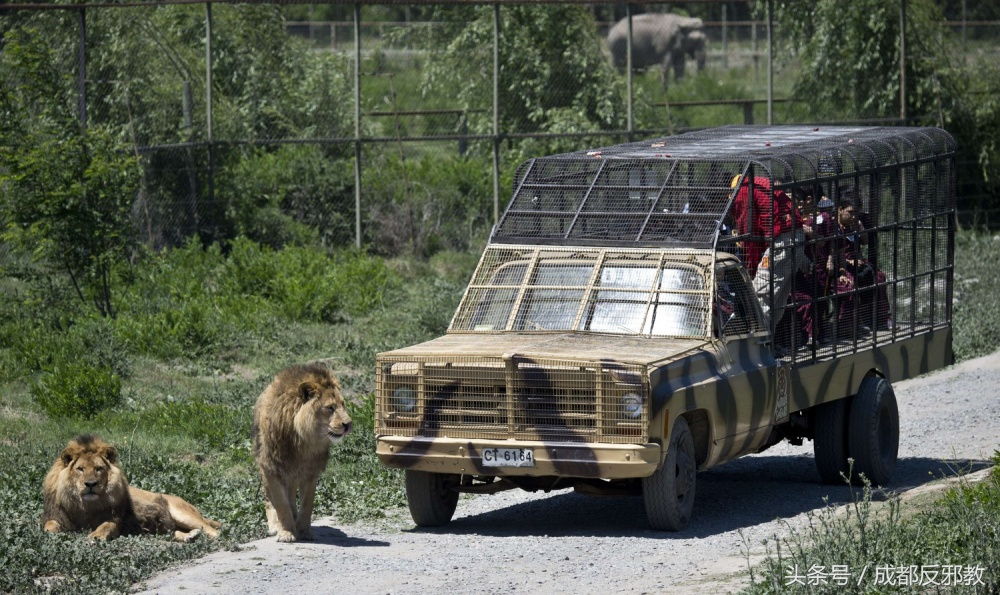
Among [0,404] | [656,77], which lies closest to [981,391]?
[0,404]

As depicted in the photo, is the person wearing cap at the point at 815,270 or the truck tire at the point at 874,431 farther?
the truck tire at the point at 874,431

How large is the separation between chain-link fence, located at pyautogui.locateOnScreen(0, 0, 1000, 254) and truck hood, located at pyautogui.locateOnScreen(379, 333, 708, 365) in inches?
325

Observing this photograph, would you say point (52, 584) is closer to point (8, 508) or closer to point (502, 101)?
point (8, 508)

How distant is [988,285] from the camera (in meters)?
20.2

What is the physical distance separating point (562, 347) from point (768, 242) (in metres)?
2.01

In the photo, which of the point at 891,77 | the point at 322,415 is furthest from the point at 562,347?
the point at 891,77

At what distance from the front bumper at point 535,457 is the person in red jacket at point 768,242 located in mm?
2165

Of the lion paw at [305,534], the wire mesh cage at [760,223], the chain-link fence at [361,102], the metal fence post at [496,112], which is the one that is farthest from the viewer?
the metal fence post at [496,112]

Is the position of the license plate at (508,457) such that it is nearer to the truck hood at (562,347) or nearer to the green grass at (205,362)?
the truck hood at (562,347)

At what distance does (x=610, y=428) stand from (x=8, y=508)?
4.00m

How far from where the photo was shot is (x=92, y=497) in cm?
949

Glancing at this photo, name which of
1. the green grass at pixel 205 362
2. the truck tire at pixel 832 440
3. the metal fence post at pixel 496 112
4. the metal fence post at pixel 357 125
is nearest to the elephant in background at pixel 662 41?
the green grass at pixel 205 362

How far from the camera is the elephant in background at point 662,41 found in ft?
132

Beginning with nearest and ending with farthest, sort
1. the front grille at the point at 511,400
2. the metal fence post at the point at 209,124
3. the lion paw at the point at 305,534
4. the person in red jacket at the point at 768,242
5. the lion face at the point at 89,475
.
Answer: the lion face at the point at 89,475 → the front grille at the point at 511,400 → the lion paw at the point at 305,534 → the person in red jacket at the point at 768,242 → the metal fence post at the point at 209,124
